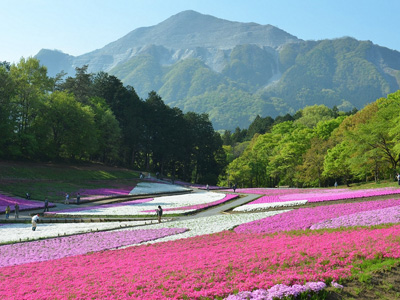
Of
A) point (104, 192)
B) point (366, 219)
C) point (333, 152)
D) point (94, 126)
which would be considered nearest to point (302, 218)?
point (366, 219)

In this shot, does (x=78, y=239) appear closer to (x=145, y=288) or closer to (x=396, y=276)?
(x=145, y=288)

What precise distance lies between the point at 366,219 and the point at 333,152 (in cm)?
4456

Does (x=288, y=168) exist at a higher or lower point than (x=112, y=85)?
lower

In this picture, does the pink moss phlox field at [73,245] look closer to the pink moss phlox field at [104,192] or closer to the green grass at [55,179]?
the green grass at [55,179]

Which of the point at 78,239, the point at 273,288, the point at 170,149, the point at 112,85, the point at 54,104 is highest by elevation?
the point at 112,85

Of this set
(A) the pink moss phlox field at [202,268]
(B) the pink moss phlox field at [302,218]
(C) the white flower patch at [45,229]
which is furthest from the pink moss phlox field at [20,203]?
(B) the pink moss phlox field at [302,218]

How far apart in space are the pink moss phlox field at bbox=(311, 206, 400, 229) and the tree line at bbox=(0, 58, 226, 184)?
206ft

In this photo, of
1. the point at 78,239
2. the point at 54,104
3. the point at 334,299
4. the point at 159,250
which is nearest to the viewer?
the point at 334,299

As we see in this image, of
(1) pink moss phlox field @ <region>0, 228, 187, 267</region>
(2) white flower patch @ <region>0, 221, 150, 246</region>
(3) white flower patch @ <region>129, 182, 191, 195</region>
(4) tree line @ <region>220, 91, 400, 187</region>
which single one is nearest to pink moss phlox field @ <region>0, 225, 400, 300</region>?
(1) pink moss phlox field @ <region>0, 228, 187, 267</region>

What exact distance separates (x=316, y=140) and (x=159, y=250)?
221 ft

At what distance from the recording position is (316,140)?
82.9m

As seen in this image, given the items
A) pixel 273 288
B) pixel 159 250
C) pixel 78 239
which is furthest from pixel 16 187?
pixel 273 288

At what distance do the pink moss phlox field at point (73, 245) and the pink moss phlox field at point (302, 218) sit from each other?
579 cm

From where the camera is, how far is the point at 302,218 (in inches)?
1132
